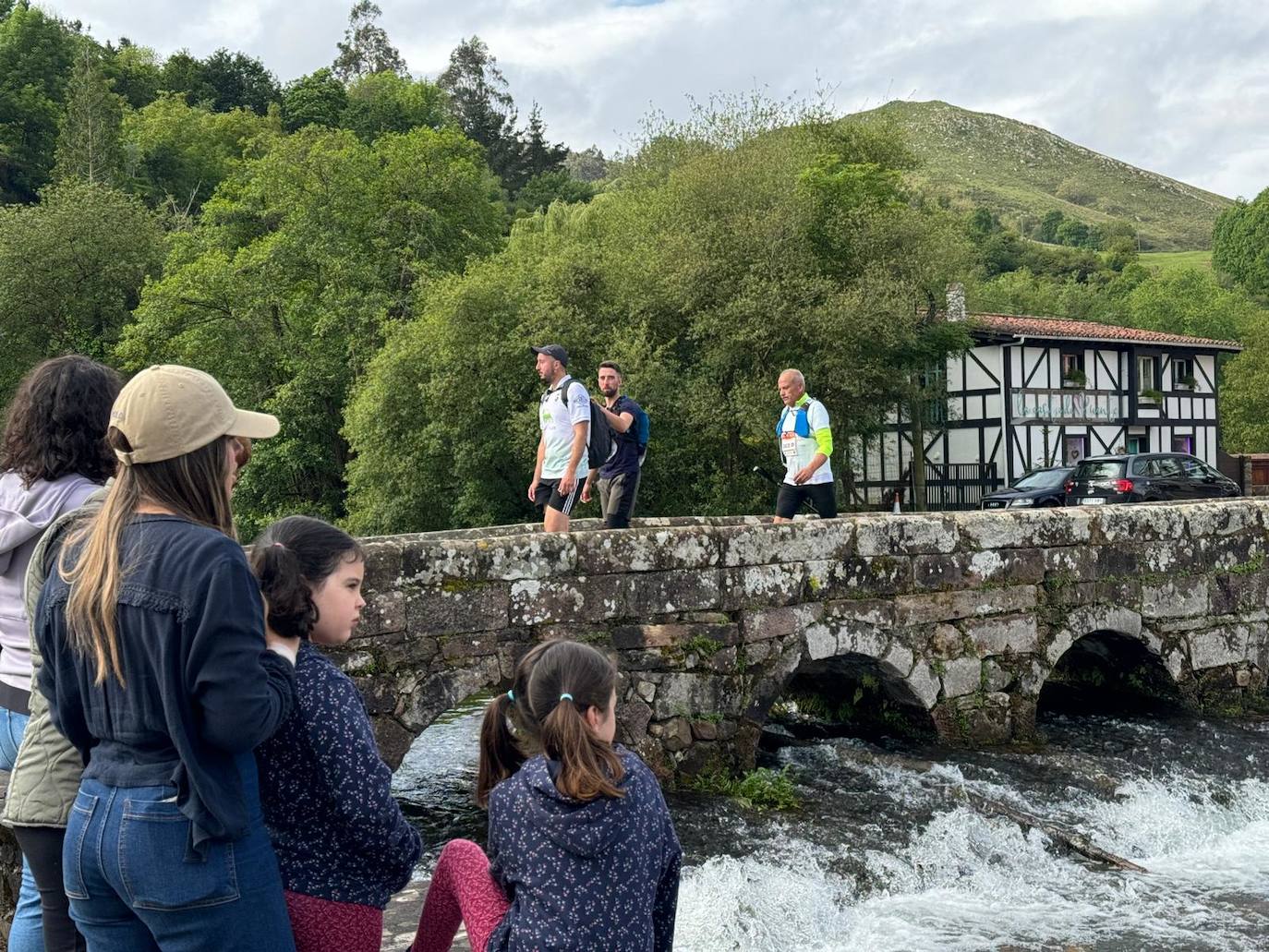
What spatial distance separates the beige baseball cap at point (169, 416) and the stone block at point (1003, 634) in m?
7.52

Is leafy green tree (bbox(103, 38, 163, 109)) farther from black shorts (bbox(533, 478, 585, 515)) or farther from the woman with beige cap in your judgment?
the woman with beige cap

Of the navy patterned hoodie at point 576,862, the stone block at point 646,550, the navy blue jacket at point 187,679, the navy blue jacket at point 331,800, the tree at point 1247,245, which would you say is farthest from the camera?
the tree at point 1247,245

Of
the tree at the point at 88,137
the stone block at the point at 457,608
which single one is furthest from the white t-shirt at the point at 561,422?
the tree at the point at 88,137

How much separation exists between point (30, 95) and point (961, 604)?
58.5m

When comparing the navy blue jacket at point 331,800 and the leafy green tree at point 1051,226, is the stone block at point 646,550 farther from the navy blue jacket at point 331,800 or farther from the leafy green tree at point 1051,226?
the leafy green tree at point 1051,226

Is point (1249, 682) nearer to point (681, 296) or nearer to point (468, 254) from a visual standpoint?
point (681, 296)

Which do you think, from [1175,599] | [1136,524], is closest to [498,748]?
[1136,524]

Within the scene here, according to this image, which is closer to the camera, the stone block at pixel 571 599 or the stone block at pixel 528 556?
the stone block at pixel 528 556

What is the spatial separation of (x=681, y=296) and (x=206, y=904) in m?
28.6

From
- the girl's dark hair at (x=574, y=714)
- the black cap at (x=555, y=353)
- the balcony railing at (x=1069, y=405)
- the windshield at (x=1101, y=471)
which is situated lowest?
the girl's dark hair at (x=574, y=714)

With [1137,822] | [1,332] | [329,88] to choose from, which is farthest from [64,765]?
[329,88]

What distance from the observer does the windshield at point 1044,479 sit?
87.0 feet

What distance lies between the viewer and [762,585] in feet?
27.3

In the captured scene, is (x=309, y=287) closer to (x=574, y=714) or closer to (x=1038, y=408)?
(x=1038, y=408)
